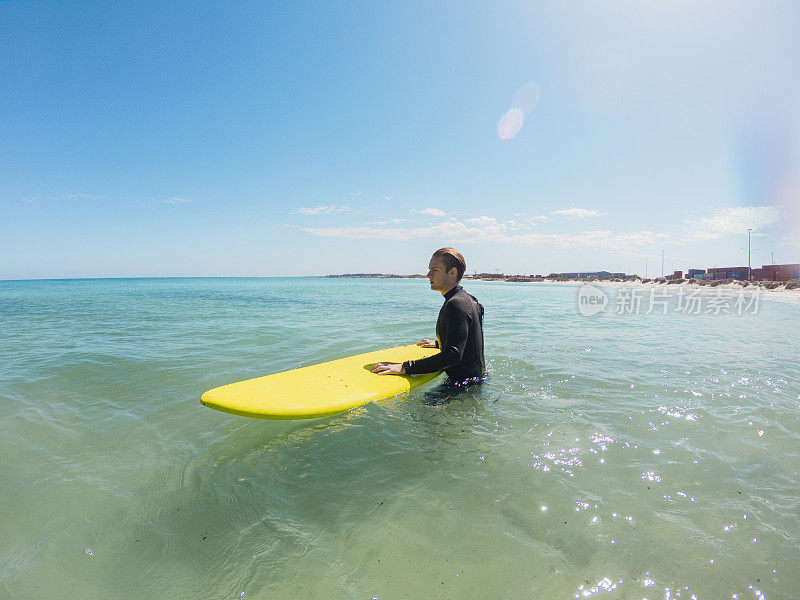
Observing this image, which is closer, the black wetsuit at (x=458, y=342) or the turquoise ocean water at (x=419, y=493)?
the turquoise ocean water at (x=419, y=493)

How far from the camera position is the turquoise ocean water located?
6.47 feet

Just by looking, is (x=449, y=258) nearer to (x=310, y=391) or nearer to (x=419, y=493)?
(x=310, y=391)

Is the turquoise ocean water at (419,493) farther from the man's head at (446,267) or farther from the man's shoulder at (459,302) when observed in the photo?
the man's head at (446,267)

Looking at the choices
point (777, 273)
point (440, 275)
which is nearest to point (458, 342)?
point (440, 275)

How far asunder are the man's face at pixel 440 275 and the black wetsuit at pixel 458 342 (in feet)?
0.30

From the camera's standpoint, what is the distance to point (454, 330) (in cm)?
384

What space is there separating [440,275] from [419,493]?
7.59 ft

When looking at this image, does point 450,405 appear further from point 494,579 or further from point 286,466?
point 494,579

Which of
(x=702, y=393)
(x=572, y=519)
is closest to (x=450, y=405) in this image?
(x=572, y=519)

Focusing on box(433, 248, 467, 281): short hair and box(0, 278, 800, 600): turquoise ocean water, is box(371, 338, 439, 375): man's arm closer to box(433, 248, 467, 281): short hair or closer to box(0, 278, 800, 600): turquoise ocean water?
box(0, 278, 800, 600): turquoise ocean water

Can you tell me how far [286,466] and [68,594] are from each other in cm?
146

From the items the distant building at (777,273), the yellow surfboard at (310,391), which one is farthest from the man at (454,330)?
the distant building at (777,273)

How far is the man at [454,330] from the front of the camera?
384 centimetres

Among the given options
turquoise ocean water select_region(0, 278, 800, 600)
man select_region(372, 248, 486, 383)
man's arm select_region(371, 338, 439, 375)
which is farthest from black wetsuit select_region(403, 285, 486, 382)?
turquoise ocean water select_region(0, 278, 800, 600)
